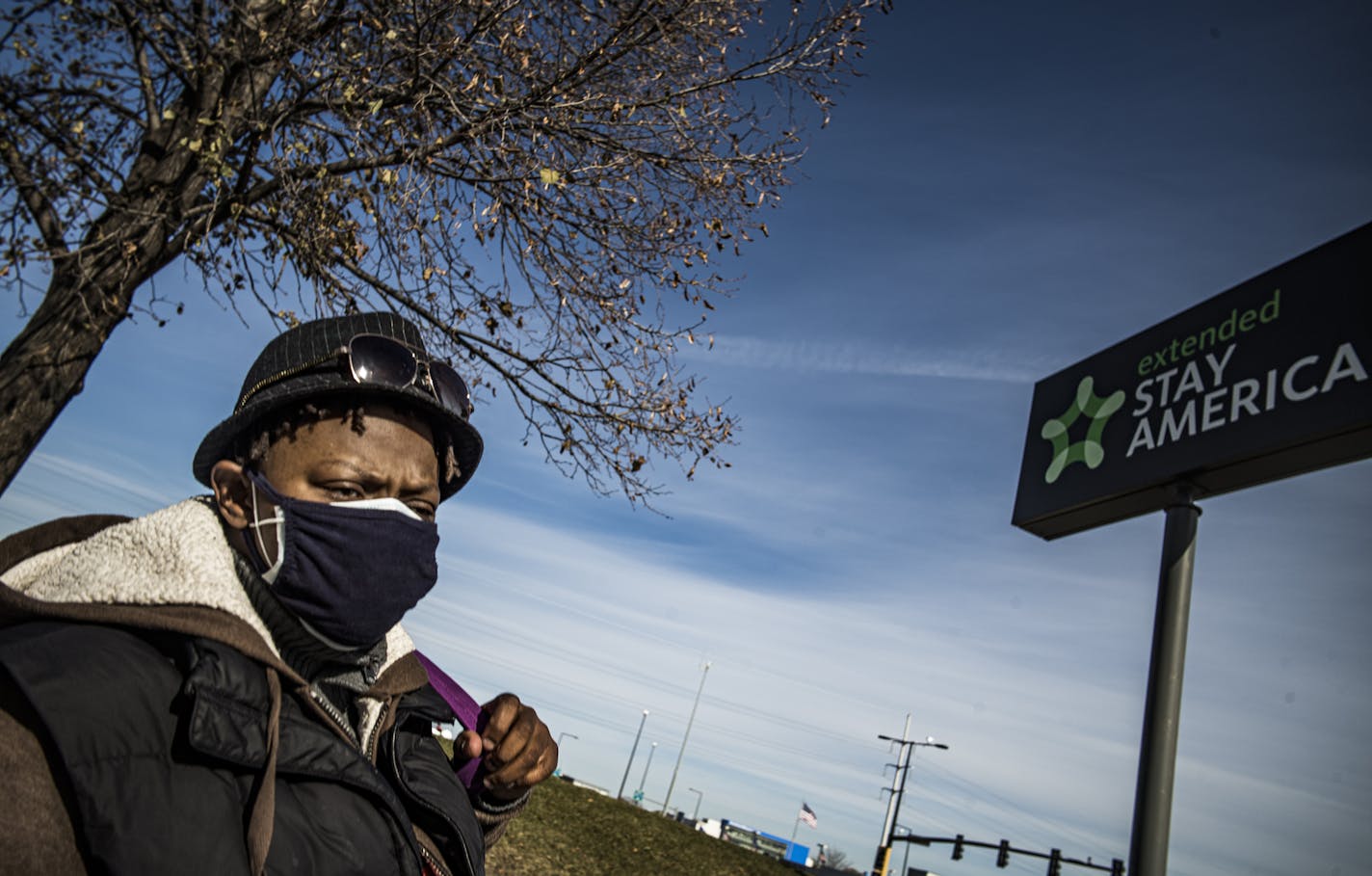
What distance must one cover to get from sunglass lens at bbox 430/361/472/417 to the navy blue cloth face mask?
27 cm

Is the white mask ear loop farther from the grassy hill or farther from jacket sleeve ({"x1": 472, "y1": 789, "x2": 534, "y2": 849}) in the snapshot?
the grassy hill

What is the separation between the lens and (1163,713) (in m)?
4.44

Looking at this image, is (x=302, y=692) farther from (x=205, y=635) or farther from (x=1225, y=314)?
(x=1225, y=314)

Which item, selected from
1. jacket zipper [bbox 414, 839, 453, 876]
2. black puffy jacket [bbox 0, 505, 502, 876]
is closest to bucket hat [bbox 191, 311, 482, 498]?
black puffy jacket [bbox 0, 505, 502, 876]

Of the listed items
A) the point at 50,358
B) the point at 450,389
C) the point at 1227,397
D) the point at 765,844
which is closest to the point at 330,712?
the point at 450,389

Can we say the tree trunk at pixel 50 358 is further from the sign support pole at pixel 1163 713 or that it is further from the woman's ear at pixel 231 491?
the sign support pole at pixel 1163 713

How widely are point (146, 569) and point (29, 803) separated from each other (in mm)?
447

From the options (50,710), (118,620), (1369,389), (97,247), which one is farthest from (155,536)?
(97,247)

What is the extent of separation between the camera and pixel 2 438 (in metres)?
5.65

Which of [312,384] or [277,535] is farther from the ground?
[312,384]

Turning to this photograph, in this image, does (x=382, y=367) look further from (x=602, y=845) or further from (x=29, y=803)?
(x=602, y=845)

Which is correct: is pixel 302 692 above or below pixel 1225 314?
below

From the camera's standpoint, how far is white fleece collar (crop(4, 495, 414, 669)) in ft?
4.70

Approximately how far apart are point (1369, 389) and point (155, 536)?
5.10 meters
